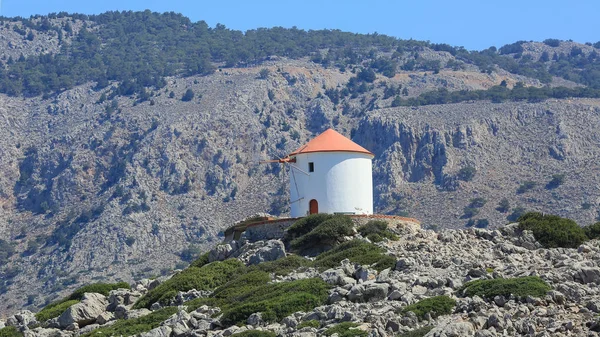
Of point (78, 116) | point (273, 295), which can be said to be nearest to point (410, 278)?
point (273, 295)

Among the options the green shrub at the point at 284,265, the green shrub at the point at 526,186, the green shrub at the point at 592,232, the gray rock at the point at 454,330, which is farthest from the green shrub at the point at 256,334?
the green shrub at the point at 526,186

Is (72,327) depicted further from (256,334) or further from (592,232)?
(592,232)

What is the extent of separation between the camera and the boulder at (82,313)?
148ft

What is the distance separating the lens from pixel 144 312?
145ft

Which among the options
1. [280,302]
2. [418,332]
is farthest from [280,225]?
[418,332]

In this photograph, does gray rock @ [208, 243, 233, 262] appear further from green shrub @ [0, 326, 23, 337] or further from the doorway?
green shrub @ [0, 326, 23, 337]

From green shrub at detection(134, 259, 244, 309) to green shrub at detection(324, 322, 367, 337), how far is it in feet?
42.8

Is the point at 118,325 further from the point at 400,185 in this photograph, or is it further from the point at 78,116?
the point at 78,116

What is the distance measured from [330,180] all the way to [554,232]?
1217 cm

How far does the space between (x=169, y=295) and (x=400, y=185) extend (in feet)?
273

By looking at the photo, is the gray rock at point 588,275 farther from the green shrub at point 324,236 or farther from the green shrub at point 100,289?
the green shrub at point 100,289

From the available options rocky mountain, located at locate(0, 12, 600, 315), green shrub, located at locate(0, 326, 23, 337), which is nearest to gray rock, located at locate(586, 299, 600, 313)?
green shrub, located at locate(0, 326, 23, 337)

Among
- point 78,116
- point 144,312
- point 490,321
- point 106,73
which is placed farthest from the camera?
point 106,73

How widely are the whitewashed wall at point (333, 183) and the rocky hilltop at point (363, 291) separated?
277cm
